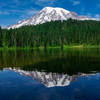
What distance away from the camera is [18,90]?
1939 cm

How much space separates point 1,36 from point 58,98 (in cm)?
18380

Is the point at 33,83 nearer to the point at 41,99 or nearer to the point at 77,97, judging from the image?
the point at 41,99

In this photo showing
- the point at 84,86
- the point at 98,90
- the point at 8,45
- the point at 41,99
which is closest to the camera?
the point at 41,99

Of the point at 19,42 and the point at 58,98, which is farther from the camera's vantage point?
the point at 19,42

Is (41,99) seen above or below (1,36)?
below

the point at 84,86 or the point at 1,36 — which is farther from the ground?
the point at 1,36

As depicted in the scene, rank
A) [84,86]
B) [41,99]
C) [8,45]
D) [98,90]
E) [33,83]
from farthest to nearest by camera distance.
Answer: [8,45] → [33,83] → [84,86] → [98,90] → [41,99]

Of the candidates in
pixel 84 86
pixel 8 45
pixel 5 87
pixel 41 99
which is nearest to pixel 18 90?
pixel 5 87

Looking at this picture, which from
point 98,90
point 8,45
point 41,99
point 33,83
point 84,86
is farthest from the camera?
point 8,45

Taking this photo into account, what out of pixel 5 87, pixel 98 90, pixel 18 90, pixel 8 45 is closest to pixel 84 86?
pixel 98 90

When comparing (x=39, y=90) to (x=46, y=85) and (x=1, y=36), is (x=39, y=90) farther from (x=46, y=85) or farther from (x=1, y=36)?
(x=1, y=36)

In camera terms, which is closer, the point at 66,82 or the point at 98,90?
the point at 98,90

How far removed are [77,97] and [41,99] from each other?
3.57 metres

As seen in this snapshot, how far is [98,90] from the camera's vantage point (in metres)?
18.8
